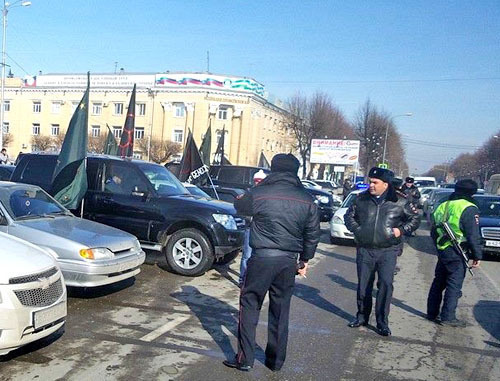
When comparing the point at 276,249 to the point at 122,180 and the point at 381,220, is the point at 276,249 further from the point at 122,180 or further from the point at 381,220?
the point at 122,180

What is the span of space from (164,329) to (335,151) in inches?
1836

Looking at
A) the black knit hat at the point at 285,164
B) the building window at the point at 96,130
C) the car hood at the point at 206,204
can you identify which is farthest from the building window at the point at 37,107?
the black knit hat at the point at 285,164

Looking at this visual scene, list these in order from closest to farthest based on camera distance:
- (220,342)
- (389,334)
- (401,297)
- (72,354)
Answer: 1. (72,354)
2. (220,342)
3. (389,334)
4. (401,297)

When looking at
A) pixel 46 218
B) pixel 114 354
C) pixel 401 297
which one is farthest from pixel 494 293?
pixel 46 218

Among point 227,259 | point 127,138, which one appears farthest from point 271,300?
point 127,138

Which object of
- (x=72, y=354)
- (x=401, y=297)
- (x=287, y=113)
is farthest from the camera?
(x=287, y=113)

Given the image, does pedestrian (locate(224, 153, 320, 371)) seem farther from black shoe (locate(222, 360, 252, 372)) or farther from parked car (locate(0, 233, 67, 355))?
parked car (locate(0, 233, 67, 355))

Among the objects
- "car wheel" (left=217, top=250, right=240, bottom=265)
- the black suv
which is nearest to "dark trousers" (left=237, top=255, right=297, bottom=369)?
the black suv

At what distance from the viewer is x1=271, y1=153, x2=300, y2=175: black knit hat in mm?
4453

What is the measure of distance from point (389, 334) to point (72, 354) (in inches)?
139

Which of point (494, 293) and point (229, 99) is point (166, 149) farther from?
point (494, 293)

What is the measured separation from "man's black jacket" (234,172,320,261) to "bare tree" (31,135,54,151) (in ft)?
200

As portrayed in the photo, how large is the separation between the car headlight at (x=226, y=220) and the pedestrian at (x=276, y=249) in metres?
3.81

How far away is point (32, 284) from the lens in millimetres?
4184
